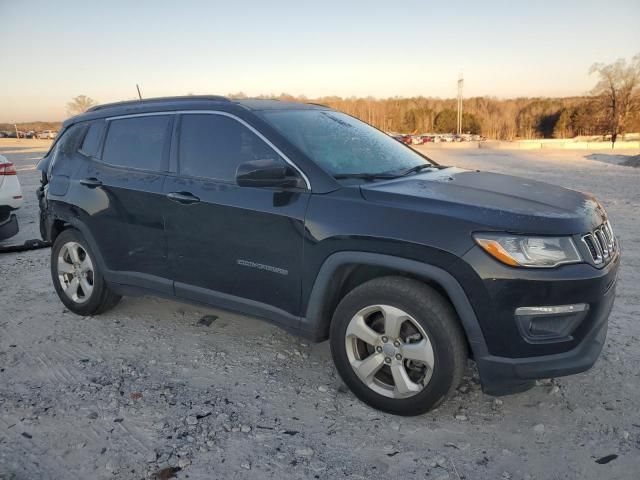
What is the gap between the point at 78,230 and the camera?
4578 millimetres

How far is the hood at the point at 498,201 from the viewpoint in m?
2.71

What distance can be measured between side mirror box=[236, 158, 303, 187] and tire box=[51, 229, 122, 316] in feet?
6.43

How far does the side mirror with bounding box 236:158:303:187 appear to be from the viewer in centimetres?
316

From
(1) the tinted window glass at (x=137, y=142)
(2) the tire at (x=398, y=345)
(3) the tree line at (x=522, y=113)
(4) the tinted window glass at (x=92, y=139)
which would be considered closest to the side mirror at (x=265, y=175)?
(2) the tire at (x=398, y=345)

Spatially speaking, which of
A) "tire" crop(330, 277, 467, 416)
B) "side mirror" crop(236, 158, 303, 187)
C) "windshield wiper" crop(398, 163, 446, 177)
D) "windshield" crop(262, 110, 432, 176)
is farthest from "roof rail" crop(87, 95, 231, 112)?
"tire" crop(330, 277, 467, 416)

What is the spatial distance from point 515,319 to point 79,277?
3671 mm

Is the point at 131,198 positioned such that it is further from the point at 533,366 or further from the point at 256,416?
the point at 533,366

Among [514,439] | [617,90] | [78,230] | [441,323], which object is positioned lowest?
[514,439]

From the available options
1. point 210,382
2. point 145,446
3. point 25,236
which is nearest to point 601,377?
point 210,382

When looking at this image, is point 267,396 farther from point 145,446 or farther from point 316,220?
point 316,220

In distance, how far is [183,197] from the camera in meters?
3.71

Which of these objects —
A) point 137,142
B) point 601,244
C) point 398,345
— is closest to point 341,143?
point 398,345

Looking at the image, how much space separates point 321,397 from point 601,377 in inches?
73.3

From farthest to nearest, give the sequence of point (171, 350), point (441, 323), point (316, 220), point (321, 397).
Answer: point (171, 350) < point (321, 397) < point (316, 220) < point (441, 323)
